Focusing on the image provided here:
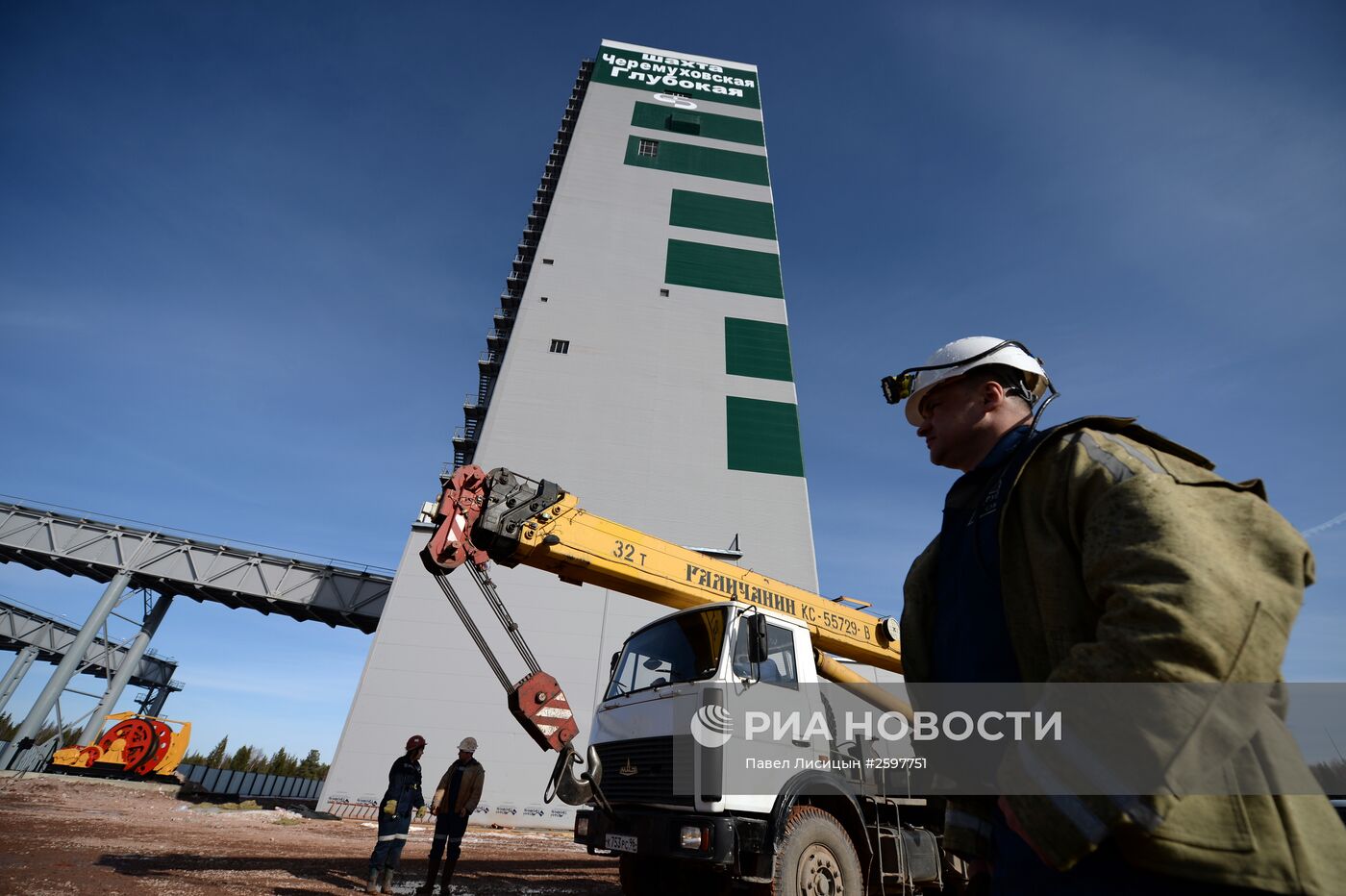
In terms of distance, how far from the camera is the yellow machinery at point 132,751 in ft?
61.7

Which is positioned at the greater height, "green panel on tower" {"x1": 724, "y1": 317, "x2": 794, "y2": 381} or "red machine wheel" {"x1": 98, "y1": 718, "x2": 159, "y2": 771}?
"green panel on tower" {"x1": 724, "y1": 317, "x2": 794, "y2": 381}

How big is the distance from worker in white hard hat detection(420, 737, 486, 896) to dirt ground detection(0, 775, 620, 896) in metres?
0.34

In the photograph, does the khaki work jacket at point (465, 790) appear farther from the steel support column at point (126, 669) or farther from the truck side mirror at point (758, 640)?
the steel support column at point (126, 669)

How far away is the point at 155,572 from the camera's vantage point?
65.5 feet

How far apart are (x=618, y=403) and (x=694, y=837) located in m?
15.4

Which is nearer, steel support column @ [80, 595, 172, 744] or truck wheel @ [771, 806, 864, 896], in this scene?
truck wheel @ [771, 806, 864, 896]

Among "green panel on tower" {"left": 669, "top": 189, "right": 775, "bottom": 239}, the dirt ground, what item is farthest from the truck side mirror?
"green panel on tower" {"left": 669, "top": 189, "right": 775, "bottom": 239}

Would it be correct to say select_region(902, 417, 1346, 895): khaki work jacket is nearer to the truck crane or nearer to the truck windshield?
the truck crane

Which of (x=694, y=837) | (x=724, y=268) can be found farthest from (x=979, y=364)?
(x=724, y=268)

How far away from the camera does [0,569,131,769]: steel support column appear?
18436 millimetres

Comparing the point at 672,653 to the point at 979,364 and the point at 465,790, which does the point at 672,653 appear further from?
the point at 979,364

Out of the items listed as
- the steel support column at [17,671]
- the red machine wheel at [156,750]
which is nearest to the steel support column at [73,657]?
the red machine wheel at [156,750]

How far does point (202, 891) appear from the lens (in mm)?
5430

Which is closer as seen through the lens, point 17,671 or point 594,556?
point 594,556
